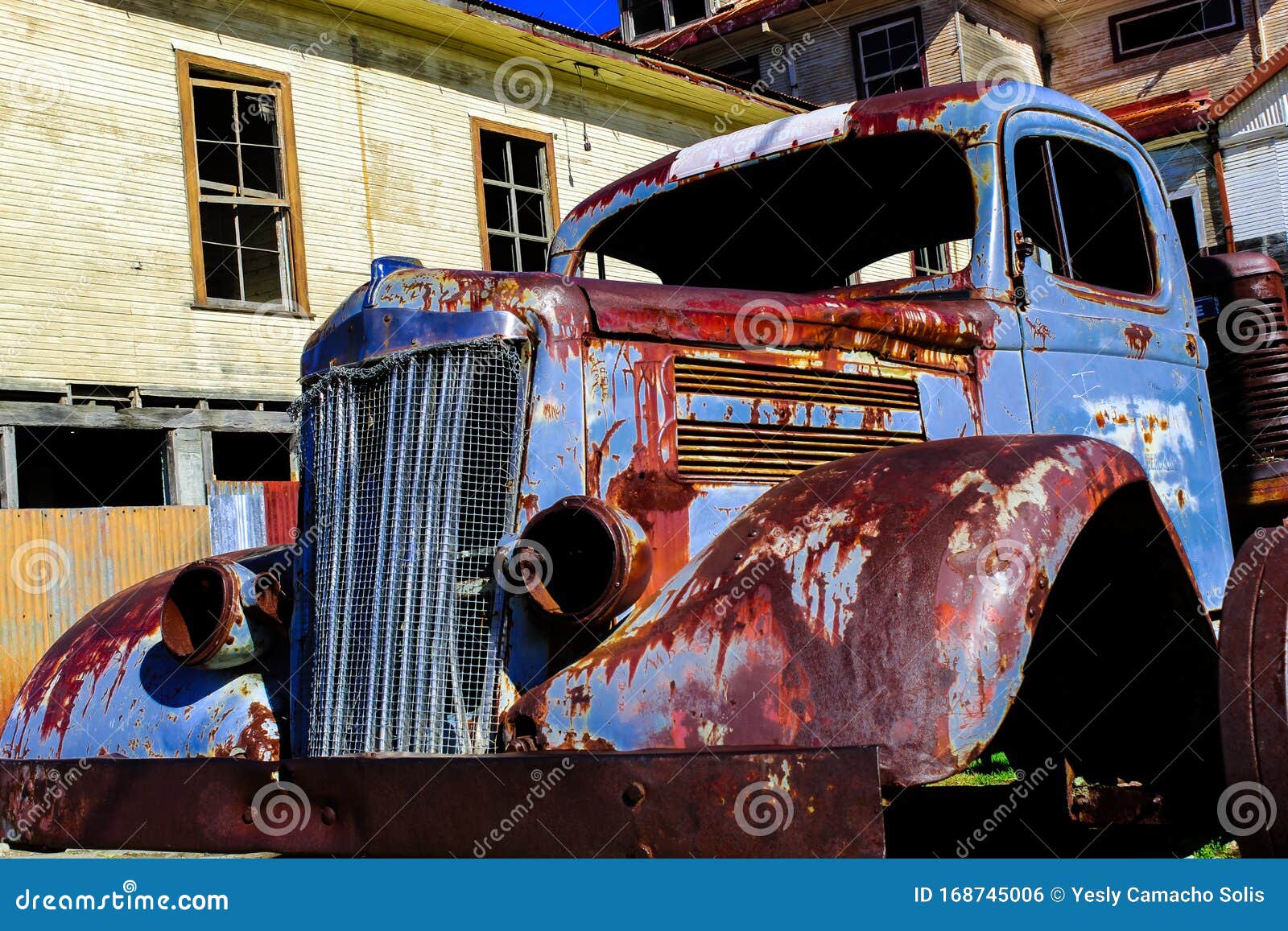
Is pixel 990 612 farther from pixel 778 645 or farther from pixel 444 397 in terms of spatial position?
pixel 444 397

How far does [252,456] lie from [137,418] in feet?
7.98

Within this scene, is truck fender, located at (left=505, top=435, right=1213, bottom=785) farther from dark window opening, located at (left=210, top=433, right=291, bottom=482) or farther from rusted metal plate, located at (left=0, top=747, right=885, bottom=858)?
dark window opening, located at (left=210, top=433, right=291, bottom=482)

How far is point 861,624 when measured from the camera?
8.75 feet

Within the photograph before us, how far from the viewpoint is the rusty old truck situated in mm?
2576

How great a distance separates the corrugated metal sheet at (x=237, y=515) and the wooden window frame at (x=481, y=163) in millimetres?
3464

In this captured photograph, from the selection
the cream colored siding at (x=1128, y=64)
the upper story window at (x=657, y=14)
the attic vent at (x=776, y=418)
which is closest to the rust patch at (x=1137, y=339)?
the attic vent at (x=776, y=418)

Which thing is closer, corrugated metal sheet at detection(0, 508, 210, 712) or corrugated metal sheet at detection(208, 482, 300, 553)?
corrugated metal sheet at detection(0, 508, 210, 712)

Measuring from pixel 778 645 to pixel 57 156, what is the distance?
33.3ft

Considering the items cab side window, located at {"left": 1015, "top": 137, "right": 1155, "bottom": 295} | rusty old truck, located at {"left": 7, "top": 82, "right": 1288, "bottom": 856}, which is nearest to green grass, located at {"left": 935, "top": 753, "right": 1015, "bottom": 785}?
rusty old truck, located at {"left": 7, "top": 82, "right": 1288, "bottom": 856}

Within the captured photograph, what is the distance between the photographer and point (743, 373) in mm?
3395

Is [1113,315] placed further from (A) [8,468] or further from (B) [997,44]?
(B) [997,44]

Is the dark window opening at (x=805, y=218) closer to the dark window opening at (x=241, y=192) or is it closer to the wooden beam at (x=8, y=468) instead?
the wooden beam at (x=8, y=468)

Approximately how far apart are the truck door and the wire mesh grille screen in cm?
185

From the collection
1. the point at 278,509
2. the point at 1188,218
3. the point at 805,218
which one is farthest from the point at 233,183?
the point at 1188,218
